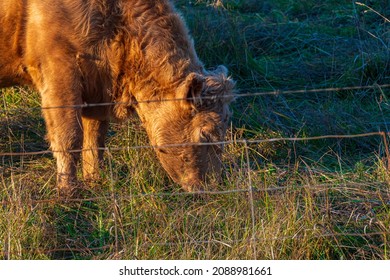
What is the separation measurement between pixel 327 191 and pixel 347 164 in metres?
2.00

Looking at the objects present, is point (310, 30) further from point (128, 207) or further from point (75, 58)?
point (128, 207)

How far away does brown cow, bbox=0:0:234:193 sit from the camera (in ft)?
20.8

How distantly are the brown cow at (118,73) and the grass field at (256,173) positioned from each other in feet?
0.90

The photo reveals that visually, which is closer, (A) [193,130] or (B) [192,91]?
(B) [192,91]

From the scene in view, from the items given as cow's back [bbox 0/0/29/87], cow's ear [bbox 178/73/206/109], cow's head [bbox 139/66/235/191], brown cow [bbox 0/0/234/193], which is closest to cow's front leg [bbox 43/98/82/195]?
brown cow [bbox 0/0/234/193]

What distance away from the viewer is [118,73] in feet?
21.4

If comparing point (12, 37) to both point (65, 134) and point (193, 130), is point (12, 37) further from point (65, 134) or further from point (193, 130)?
point (193, 130)

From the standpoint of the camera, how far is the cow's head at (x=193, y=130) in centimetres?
651

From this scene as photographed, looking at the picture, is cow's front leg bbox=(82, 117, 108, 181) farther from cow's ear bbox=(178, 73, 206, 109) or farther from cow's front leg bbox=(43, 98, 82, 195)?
cow's ear bbox=(178, 73, 206, 109)

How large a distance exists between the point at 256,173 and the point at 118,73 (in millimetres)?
1409

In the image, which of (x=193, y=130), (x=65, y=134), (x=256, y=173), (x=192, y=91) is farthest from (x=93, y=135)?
(x=256, y=173)

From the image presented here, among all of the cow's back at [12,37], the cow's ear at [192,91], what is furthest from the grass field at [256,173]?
the cow's ear at [192,91]

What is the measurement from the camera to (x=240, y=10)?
10.9m

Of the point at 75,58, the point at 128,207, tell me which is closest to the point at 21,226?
the point at 128,207
